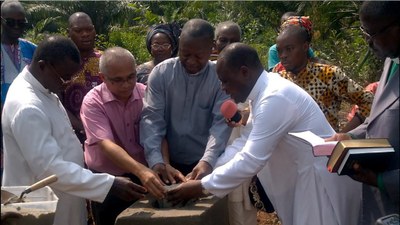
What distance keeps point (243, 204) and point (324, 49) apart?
10.3 metres

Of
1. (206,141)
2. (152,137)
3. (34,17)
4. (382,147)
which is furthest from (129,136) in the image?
(34,17)

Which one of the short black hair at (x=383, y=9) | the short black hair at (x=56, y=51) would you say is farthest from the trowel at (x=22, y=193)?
the short black hair at (x=383, y=9)

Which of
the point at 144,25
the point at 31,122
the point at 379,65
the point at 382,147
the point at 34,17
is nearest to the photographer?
the point at 382,147

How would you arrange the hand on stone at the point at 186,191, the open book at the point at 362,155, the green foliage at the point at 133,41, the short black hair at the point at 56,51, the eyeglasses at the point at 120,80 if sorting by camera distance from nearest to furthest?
1. the open book at the point at 362,155
2. the short black hair at the point at 56,51
3. the hand on stone at the point at 186,191
4. the eyeglasses at the point at 120,80
5. the green foliage at the point at 133,41

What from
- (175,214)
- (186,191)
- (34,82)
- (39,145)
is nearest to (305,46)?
(186,191)

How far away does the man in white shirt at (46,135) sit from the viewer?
142 inches

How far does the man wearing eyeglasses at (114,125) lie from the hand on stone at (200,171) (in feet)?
0.87

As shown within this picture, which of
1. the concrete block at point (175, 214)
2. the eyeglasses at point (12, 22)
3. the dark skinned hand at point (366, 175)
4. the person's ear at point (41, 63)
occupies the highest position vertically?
the person's ear at point (41, 63)

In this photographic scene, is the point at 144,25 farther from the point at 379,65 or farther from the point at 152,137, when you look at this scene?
the point at 152,137

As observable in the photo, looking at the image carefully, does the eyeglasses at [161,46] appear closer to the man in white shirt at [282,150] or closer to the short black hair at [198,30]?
the short black hair at [198,30]

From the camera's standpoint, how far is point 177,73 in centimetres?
432

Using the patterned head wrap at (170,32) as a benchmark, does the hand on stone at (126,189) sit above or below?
below

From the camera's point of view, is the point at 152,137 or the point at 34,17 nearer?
the point at 152,137

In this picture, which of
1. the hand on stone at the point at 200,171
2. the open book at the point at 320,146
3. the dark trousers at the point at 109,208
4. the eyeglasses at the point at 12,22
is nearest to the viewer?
the open book at the point at 320,146
